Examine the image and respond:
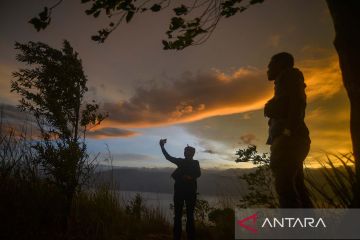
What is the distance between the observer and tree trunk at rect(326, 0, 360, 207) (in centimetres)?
311

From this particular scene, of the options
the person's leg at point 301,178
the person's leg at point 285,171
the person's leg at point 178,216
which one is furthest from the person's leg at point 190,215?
the person's leg at point 285,171

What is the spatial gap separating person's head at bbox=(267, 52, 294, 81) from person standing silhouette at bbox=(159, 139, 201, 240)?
10.8 feet

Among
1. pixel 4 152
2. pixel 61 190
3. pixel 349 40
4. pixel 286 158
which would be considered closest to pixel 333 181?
pixel 286 158

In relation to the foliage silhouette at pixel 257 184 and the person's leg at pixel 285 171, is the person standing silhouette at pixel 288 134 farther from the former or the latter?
the foliage silhouette at pixel 257 184

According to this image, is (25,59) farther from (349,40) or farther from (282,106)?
(349,40)

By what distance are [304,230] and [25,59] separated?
6517 millimetres

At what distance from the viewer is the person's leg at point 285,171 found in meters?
→ 3.05

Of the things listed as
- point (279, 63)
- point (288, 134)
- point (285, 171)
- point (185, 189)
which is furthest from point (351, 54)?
point (185, 189)

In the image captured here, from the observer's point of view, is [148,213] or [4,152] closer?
[4,152]

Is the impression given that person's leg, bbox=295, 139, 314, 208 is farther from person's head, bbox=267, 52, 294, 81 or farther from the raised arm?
the raised arm

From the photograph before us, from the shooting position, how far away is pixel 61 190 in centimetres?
629

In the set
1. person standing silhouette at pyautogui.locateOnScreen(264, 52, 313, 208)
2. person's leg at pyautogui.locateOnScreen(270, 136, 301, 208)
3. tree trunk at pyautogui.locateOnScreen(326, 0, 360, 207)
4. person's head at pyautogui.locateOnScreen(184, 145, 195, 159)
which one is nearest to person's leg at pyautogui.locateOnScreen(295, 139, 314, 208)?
person standing silhouette at pyautogui.locateOnScreen(264, 52, 313, 208)

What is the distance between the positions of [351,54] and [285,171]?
1393 millimetres

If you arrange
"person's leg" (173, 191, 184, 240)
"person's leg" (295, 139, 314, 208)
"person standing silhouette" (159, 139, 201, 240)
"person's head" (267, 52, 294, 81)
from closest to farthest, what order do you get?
1. "person's leg" (295, 139, 314, 208)
2. "person's head" (267, 52, 294, 81)
3. "person's leg" (173, 191, 184, 240)
4. "person standing silhouette" (159, 139, 201, 240)
